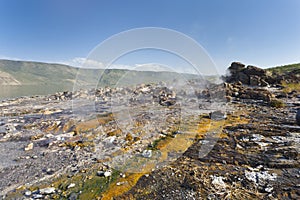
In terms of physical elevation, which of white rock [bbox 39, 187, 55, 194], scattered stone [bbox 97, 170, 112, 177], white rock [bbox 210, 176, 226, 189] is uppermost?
white rock [bbox 210, 176, 226, 189]

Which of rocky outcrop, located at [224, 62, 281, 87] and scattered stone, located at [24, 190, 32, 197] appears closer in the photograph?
scattered stone, located at [24, 190, 32, 197]

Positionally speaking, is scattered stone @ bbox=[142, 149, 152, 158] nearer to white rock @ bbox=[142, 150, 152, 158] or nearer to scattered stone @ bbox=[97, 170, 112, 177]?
white rock @ bbox=[142, 150, 152, 158]

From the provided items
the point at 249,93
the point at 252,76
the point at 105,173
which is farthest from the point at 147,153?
the point at 252,76

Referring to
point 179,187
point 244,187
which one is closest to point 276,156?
point 244,187

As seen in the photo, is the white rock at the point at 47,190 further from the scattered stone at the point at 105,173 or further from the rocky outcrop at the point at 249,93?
the rocky outcrop at the point at 249,93

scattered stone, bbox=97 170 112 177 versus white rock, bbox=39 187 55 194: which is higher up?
scattered stone, bbox=97 170 112 177

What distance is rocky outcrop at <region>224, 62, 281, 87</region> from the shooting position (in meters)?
23.9

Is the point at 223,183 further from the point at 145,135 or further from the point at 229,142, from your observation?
the point at 145,135

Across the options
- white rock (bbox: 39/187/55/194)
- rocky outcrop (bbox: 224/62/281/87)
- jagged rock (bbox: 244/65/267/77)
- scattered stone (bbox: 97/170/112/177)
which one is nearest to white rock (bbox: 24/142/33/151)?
white rock (bbox: 39/187/55/194)

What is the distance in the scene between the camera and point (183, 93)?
21.1 meters

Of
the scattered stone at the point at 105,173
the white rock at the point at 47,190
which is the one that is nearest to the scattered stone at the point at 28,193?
the white rock at the point at 47,190

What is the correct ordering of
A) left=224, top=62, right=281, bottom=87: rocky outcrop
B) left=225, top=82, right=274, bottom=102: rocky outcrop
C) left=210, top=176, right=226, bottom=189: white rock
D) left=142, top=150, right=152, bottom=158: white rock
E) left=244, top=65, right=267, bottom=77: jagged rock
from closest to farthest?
left=210, top=176, right=226, bottom=189: white rock → left=142, top=150, right=152, bottom=158: white rock → left=225, top=82, right=274, bottom=102: rocky outcrop → left=224, top=62, right=281, bottom=87: rocky outcrop → left=244, top=65, right=267, bottom=77: jagged rock

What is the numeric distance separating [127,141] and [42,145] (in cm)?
314

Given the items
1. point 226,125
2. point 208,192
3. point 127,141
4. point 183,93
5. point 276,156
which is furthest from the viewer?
point 183,93
